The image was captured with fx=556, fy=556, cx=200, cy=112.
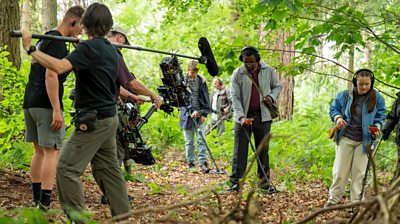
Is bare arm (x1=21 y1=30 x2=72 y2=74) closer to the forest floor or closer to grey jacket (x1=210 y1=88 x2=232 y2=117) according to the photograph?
the forest floor

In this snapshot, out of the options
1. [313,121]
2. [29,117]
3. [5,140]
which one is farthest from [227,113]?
[29,117]

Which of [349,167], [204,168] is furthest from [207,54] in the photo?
[204,168]

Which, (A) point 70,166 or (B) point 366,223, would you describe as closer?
(B) point 366,223

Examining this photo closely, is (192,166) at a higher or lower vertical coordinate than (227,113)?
lower

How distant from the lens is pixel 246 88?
26.2ft

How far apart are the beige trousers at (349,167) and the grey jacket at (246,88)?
1.32 meters

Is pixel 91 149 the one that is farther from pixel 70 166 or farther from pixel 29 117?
pixel 29 117

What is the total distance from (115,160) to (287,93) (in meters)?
10.9

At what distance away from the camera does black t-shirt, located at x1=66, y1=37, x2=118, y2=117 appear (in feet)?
13.9

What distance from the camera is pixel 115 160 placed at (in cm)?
473

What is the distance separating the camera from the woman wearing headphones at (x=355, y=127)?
6910mm

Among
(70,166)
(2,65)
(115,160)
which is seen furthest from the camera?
(2,65)

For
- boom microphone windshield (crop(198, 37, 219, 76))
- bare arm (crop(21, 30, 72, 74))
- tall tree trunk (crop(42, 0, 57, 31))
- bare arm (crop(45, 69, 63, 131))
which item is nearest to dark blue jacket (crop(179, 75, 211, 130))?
boom microphone windshield (crop(198, 37, 219, 76))

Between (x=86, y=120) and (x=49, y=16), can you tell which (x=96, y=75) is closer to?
(x=86, y=120)
